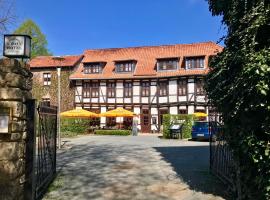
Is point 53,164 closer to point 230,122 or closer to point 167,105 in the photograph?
point 230,122

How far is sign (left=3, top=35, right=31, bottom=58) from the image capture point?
679 centimetres

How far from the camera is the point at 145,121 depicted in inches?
1628

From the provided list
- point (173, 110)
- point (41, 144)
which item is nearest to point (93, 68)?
point (173, 110)

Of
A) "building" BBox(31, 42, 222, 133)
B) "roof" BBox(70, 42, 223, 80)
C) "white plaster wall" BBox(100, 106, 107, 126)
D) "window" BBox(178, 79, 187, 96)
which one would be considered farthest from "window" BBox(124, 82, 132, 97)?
"window" BBox(178, 79, 187, 96)

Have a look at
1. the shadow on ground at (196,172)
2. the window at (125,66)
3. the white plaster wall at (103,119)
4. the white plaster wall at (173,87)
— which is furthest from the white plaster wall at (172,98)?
the shadow on ground at (196,172)

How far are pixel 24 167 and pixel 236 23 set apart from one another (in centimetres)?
446

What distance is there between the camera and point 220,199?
7770 mm

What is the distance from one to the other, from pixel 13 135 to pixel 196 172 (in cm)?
643

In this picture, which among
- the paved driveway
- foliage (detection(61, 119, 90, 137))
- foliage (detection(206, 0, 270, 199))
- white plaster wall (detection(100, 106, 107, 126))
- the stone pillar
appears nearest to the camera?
foliage (detection(206, 0, 270, 199))

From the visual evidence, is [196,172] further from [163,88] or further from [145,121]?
[145,121]

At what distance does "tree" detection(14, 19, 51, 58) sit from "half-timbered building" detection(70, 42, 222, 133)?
10.8m

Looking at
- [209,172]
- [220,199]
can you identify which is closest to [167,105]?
[209,172]

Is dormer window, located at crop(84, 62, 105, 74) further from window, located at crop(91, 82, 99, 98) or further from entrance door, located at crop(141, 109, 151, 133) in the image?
entrance door, located at crop(141, 109, 151, 133)

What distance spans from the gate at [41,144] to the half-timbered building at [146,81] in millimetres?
29526
